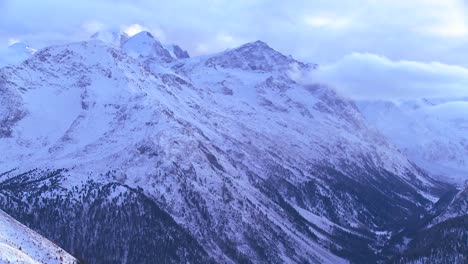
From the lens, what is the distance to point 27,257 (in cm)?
19225

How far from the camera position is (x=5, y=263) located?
179 meters

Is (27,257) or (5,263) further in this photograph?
(27,257)

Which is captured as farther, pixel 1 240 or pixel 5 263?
pixel 1 240

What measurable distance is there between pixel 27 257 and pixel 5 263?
44.3ft

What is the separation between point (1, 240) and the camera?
19725cm

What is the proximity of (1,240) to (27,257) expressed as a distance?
10694 millimetres
